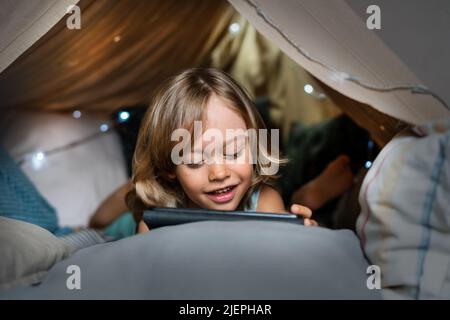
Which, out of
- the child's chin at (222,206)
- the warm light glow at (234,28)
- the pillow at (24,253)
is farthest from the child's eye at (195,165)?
the warm light glow at (234,28)

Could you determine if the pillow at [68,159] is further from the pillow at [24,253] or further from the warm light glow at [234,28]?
the pillow at [24,253]

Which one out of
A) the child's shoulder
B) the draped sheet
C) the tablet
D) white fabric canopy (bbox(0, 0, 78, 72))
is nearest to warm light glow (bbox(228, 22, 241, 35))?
the draped sheet

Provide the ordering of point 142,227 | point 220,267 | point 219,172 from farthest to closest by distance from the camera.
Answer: point 142,227, point 219,172, point 220,267

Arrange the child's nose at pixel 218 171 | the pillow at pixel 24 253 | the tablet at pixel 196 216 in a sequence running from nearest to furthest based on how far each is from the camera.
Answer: the pillow at pixel 24 253
the tablet at pixel 196 216
the child's nose at pixel 218 171

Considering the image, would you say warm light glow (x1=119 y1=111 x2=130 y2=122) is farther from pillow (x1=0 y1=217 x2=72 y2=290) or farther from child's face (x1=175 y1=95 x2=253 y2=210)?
pillow (x1=0 y1=217 x2=72 y2=290)

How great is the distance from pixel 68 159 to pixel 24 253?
3.84 feet

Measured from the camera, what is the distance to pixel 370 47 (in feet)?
3.60

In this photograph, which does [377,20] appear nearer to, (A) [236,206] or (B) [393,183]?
(B) [393,183]

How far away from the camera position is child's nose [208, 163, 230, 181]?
1.27 m

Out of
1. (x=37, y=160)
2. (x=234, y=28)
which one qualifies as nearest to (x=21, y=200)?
(x=37, y=160)

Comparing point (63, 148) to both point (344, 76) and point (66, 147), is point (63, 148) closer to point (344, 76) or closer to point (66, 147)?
point (66, 147)

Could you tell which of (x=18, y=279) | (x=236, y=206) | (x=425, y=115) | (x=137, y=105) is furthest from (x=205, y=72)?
(x=137, y=105)

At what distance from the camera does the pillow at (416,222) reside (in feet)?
3.01

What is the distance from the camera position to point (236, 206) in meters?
1.46
